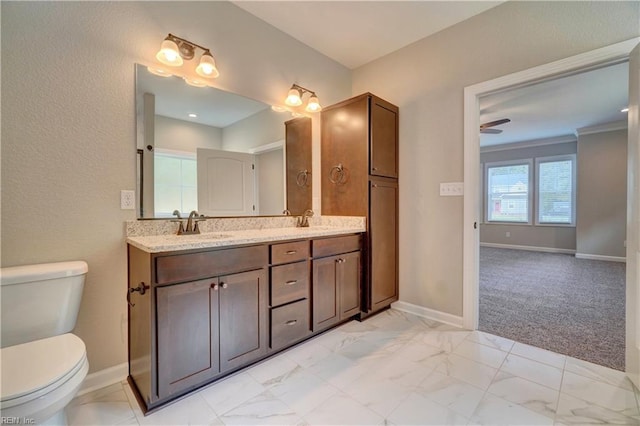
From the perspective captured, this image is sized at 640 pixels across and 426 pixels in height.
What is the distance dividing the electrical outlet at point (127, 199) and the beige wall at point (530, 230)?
7446 millimetres

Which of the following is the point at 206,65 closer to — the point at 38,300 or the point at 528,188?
the point at 38,300

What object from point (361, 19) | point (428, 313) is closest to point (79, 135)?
point (361, 19)

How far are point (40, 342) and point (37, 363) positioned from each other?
194mm

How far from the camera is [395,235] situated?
2.81m

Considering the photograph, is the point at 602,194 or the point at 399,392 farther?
the point at 602,194

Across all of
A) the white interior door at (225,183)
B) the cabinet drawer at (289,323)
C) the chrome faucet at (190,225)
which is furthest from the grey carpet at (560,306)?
the chrome faucet at (190,225)

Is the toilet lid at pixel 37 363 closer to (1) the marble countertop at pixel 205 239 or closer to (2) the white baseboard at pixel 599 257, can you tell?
(1) the marble countertop at pixel 205 239

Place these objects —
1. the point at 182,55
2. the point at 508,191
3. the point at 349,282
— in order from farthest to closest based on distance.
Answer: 1. the point at 508,191
2. the point at 349,282
3. the point at 182,55

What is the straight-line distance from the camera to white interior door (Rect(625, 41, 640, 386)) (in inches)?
61.5

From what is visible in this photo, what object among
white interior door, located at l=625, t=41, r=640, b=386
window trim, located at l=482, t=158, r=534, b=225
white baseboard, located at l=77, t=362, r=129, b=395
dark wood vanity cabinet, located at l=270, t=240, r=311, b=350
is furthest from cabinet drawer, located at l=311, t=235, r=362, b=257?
window trim, located at l=482, t=158, r=534, b=225

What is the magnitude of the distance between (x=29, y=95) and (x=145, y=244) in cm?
98

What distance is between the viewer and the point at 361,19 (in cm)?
236

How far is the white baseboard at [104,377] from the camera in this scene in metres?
1.58

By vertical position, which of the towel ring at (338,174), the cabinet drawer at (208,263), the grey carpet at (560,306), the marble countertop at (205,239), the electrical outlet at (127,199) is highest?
the towel ring at (338,174)
